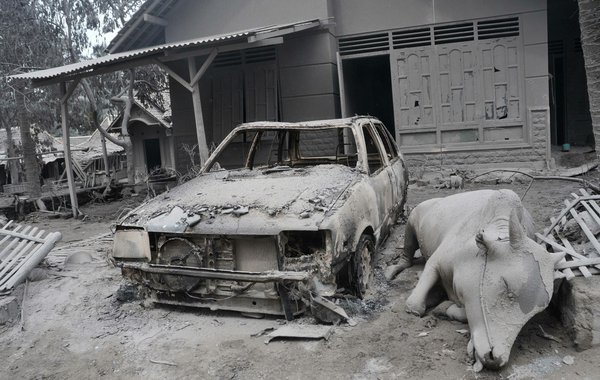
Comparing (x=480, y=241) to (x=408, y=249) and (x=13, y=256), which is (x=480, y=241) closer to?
(x=408, y=249)

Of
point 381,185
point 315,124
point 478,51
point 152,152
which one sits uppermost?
point 478,51

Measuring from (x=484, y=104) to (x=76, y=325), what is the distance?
9.27 m

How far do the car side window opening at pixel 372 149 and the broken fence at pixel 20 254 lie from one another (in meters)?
3.93

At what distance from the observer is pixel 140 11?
481 inches

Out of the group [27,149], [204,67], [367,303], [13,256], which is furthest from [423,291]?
[27,149]

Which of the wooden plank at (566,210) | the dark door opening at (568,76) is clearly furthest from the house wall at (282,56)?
the wooden plank at (566,210)

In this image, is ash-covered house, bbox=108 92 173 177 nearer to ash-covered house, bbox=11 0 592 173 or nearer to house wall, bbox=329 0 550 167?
ash-covered house, bbox=11 0 592 173

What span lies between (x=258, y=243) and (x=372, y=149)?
315cm

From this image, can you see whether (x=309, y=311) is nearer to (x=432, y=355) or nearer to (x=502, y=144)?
(x=432, y=355)

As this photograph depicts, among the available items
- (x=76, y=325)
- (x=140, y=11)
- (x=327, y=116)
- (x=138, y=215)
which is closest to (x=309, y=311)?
(x=138, y=215)

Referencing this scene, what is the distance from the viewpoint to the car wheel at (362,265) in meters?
4.59

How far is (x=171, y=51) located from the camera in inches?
361

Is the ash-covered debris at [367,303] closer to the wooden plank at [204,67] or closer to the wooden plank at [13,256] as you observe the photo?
the wooden plank at [13,256]

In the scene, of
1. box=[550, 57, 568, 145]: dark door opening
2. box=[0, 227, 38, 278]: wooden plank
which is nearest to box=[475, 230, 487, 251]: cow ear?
box=[0, 227, 38, 278]: wooden plank
